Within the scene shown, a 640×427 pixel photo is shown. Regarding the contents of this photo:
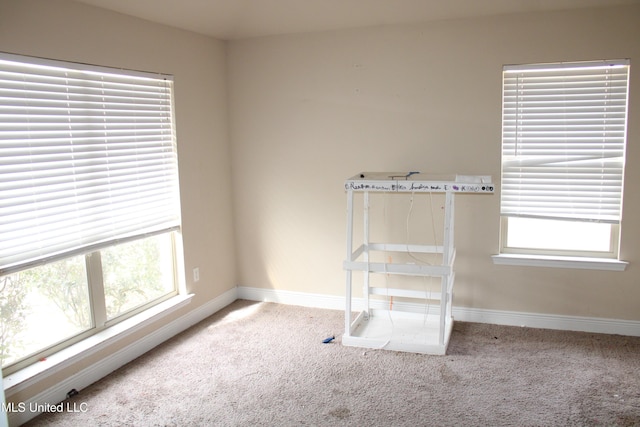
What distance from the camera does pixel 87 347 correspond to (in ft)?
9.57

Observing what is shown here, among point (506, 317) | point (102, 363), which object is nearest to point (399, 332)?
point (506, 317)

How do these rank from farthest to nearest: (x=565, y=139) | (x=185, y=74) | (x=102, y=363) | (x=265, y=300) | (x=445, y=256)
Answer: (x=265, y=300) < (x=185, y=74) < (x=565, y=139) < (x=445, y=256) < (x=102, y=363)

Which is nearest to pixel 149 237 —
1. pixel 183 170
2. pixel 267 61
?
pixel 183 170

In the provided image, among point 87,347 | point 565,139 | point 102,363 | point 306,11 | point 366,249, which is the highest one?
point 306,11

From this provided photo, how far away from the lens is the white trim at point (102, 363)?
2.59 m

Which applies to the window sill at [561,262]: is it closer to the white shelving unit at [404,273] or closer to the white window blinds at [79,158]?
the white shelving unit at [404,273]

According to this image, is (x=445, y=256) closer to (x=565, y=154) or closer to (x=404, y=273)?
(x=404, y=273)

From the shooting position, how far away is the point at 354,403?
2.73 meters

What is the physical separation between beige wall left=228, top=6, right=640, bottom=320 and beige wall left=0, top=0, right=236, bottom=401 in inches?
7.9

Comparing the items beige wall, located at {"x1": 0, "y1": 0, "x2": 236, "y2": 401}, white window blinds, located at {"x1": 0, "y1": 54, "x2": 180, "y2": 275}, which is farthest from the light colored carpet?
white window blinds, located at {"x1": 0, "y1": 54, "x2": 180, "y2": 275}

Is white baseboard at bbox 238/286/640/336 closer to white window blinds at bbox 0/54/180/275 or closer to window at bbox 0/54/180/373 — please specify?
window at bbox 0/54/180/373

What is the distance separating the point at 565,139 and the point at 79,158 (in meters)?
3.15

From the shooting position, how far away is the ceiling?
3.24 m

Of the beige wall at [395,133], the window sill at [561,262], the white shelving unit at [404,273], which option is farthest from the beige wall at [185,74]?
the window sill at [561,262]
